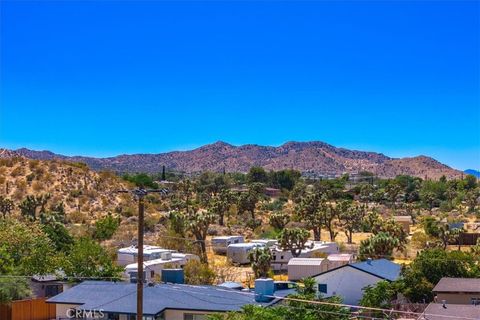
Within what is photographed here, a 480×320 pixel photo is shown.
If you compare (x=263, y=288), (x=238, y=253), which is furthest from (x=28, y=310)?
(x=238, y=253)

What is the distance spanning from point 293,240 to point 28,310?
28951 mm

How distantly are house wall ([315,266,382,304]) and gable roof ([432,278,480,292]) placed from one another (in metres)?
4.86

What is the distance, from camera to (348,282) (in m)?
41.6

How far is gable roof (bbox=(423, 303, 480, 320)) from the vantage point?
2767cm

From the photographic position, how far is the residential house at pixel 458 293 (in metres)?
34.5

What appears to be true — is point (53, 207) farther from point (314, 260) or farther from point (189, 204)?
point (314, 260)

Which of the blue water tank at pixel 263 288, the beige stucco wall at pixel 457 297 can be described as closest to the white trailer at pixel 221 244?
the beige stucco wall at pixel 457 297

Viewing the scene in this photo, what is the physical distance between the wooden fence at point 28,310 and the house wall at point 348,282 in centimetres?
1632

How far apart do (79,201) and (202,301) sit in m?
66.2

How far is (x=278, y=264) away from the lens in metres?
60.6

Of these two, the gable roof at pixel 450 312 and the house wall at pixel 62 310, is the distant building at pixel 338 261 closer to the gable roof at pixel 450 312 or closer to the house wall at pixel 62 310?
the gable roof at pixel 450 312

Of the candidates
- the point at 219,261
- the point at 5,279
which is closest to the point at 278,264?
the point at 219,261

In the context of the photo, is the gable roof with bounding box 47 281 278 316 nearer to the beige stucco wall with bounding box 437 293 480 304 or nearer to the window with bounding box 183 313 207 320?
the window with bounding box 183 313 207 320

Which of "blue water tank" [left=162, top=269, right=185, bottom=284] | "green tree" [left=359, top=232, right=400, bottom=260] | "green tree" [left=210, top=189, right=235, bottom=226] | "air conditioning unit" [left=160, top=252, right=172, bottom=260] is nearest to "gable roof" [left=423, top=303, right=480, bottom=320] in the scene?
"blue water tank" [left=162, top=269, right=185, bottom=284]
